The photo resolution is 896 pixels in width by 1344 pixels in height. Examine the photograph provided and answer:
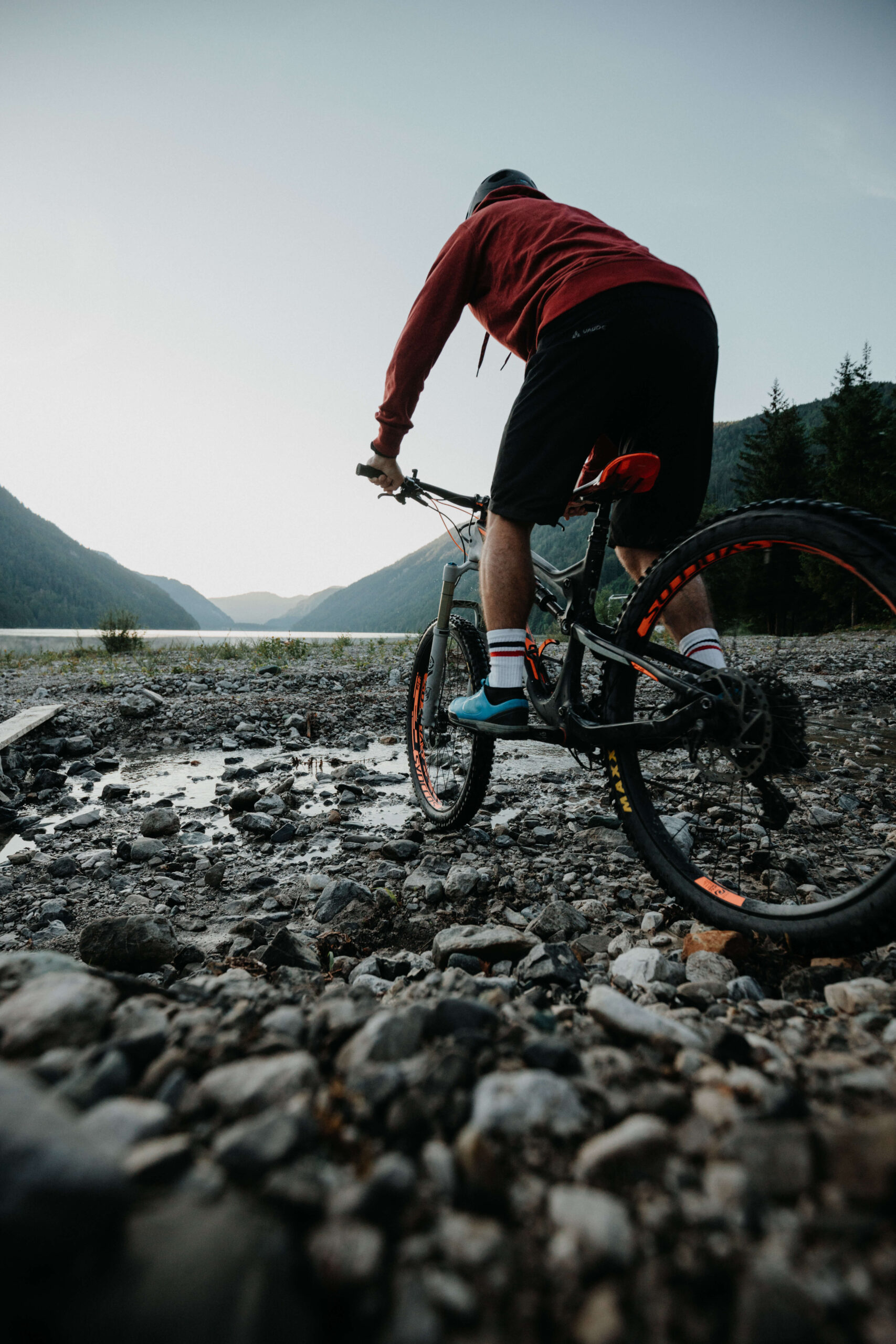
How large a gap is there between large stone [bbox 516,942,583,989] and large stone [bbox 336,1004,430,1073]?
27.0 inches

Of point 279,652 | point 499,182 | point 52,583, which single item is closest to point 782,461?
point 279,652

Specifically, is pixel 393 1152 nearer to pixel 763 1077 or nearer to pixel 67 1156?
pixel 67 1156

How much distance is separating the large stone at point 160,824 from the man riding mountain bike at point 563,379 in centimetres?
168

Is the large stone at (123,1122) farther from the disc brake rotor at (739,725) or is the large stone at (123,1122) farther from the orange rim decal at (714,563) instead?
the orange rim decal at (714,563)

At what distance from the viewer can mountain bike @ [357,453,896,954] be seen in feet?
4.96

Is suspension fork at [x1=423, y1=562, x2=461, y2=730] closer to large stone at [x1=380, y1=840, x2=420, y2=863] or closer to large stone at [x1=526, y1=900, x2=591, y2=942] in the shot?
Answer: large stone at [x1=380, y1=840, x2=420, y2=863]

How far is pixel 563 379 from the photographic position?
6.69 ft

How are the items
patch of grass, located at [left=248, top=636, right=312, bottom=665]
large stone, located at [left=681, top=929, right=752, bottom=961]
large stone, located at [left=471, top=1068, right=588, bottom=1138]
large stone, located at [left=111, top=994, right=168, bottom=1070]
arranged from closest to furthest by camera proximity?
large stone, located at [left=471, top=1068, right=588, bottom=1138] → large stone, located at [left=111, top=994, right=168, bottom=1070] → large stone, located at [left=681, top=929, right=752, bottom=961] → patch of grass, located at [left=248, top=636, right=312, bottom=665]

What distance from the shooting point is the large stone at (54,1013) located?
0.83 m

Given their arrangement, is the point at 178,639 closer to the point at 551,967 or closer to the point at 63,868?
the point at 63,868

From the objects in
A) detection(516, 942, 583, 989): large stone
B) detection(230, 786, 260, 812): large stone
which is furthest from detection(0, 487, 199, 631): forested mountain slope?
detection(516, 942, 583, 989): large stone

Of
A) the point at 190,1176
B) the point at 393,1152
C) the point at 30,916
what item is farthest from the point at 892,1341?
the point at 30,916

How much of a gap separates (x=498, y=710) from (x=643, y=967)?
3.87ft

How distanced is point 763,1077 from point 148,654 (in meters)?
15.4
